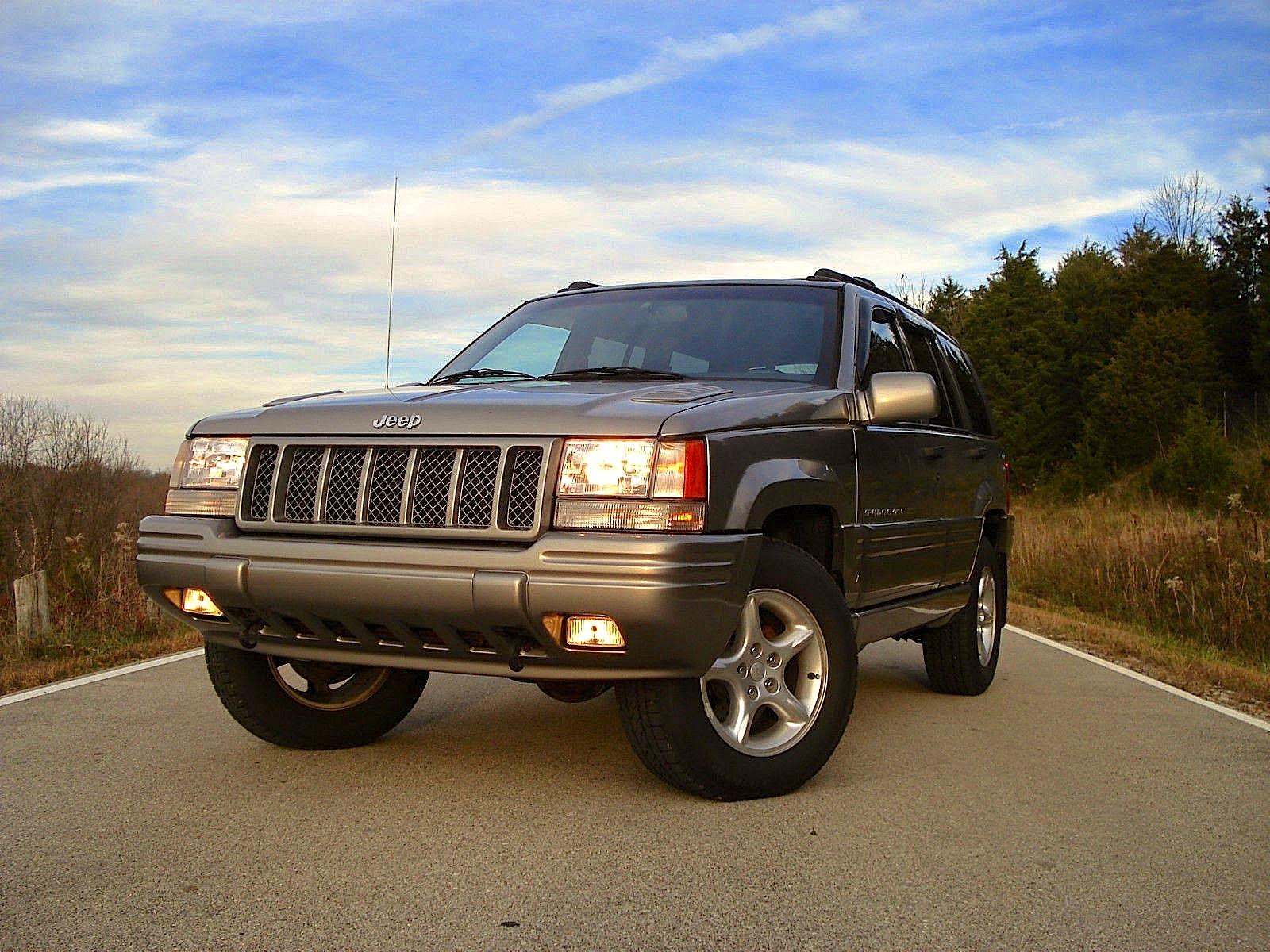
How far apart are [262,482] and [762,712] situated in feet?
6.61

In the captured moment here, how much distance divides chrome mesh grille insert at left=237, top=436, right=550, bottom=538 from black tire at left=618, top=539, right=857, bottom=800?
0.74 m

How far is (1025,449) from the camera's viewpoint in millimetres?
73250

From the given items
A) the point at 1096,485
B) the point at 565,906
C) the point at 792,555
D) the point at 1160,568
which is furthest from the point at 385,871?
the point at 1096,485

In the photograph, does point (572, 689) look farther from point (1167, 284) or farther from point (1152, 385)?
point (1167, 284)

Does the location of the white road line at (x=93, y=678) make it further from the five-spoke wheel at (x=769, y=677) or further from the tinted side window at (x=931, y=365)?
the tinted side window at (x=931, y=365)

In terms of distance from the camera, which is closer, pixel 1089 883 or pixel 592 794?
pixel 1089 883

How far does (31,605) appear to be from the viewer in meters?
10.5

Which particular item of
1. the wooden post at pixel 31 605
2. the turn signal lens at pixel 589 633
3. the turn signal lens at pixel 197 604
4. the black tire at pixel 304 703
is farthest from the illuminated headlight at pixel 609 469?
the wooden post at pixel 31 605

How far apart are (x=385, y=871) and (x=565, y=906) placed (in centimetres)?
60

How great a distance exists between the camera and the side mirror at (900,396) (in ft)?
16.6

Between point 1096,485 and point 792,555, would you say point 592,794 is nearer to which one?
point 792,555

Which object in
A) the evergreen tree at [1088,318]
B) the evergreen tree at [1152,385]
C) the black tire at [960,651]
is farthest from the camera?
the evergreen tree at [1088,318]

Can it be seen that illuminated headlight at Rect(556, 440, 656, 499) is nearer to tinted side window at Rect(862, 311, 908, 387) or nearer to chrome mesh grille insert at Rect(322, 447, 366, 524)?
chrome mesh grille insert at Rect(322, 447, 366, 524)

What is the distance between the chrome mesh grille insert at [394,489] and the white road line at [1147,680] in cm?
414
